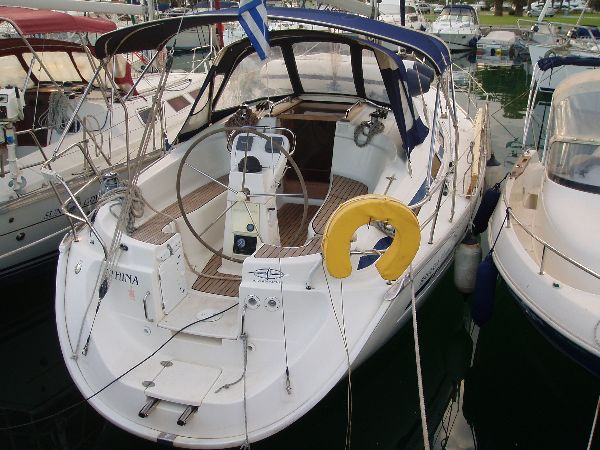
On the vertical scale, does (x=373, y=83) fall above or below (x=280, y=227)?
above

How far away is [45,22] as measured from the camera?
6680mm

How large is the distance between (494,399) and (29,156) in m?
5.75

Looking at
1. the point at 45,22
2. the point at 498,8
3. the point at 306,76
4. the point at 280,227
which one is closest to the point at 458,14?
the point at 498,8

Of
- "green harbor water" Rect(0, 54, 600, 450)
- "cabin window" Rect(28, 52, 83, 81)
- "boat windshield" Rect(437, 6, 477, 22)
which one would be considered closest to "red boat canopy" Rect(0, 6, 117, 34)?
"cabin window" Rect(28, 52, 83, 81)

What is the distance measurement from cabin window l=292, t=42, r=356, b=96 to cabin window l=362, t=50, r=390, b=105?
→ 0.18 m

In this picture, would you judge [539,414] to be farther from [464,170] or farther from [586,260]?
[464,170]

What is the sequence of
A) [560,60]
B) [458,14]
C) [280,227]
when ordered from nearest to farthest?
[280,227], [560,60], [458,14]

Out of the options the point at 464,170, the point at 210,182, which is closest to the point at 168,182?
the point at 210,182

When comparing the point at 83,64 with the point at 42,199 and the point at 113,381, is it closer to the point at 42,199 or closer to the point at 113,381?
the point at 42,199

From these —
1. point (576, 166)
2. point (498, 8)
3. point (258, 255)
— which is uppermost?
point (576, 166)

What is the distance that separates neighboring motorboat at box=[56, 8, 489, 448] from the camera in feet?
12.5

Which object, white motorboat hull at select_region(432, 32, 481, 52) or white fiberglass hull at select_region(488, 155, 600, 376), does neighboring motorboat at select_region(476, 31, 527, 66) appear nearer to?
white motorboat hull at select_region(432, 32, 481, 52)

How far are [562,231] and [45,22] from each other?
5.85 meters

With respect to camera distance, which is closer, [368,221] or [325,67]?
[368,221]
